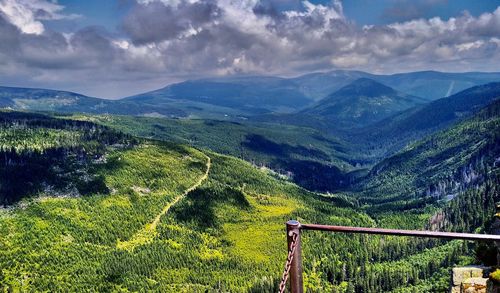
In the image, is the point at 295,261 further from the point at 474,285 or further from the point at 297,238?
the point at 474,285

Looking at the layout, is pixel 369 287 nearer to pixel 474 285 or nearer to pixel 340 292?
pixel 340 292

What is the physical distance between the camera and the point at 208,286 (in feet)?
651

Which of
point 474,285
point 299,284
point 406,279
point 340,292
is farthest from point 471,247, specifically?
point 299,284

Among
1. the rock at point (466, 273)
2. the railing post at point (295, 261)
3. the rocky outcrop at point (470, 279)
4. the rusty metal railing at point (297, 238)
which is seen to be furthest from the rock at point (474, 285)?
the railing post at point (295, 261)

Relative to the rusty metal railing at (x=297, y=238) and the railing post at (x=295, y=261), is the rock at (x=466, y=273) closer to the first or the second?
the rusty metal railing at (x=297, y=238)

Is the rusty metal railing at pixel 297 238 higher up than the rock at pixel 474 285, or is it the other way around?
the rusty metal railing at pixel 297 238

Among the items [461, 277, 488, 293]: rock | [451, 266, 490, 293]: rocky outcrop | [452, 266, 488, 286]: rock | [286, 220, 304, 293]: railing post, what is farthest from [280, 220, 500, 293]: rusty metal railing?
[452, 266, 488, 286]: rock

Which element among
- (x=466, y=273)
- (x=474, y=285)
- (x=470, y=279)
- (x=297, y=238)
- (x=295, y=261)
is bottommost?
(x=466, y=273)

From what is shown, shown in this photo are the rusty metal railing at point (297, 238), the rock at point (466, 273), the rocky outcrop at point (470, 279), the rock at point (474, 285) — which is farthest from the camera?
the rock at point (466, 273)

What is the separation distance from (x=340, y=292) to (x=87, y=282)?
124 meters

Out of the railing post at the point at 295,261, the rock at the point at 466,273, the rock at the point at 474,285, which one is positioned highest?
the railing post at the point at 295,261

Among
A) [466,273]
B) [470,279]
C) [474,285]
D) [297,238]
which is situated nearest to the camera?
[297,238]

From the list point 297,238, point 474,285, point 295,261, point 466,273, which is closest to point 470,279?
point 474,285

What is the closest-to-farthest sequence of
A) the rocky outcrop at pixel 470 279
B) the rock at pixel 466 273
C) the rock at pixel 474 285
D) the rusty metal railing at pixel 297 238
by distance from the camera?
the rusty metal railing at pixel 297 238
the rock at pixel 474 285
the rocky outcrop at pixel 470 279
the rock at pixel 466 273
